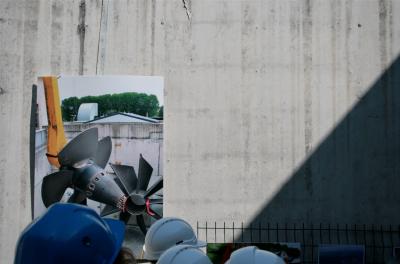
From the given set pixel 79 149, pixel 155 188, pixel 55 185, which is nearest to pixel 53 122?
pixel 79 149

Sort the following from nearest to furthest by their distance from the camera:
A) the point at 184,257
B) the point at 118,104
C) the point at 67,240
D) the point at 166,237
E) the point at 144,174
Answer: the point at 67,240
the point at 184,257
the point at 166,237
the point at 144,174
the point at 118,104

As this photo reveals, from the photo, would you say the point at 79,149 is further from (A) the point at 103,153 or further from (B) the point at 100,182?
(B) the point at 100,182

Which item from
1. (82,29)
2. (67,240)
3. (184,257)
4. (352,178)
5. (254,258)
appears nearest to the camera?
(67,240)

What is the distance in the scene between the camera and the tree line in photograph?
22.2 feet

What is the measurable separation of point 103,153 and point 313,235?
3.05 metres

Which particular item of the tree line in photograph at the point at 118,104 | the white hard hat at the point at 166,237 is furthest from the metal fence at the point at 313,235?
the white hard hat at the point at 166,237

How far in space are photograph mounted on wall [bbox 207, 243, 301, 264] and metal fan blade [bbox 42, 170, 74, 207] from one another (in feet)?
6.76

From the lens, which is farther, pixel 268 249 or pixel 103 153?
pixel 268 249

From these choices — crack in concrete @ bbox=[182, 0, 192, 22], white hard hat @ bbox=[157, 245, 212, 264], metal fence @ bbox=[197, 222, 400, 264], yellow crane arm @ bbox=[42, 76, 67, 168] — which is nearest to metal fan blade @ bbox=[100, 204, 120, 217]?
yellow crane arm @ bbox=[42, 76, 67, 168]

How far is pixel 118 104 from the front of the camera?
679cm

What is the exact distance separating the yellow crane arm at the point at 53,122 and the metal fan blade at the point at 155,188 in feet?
4.03

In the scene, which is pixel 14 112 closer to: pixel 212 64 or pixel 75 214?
pixel 212 64

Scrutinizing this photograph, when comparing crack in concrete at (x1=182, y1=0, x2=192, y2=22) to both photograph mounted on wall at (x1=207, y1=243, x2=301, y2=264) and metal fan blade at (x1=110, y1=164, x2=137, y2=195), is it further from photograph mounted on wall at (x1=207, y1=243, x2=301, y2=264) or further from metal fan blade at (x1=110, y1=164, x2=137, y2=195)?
photograph mounted on wall at (x1=207, y1=243, x2=301, y2=264)

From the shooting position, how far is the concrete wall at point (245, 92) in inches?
274
